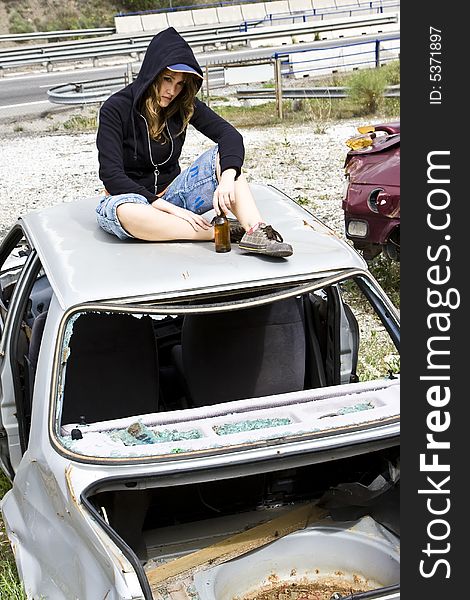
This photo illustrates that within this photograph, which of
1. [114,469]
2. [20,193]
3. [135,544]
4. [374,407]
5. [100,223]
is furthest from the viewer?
[20,193]

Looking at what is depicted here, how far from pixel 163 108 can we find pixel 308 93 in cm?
1423

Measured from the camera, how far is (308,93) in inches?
714

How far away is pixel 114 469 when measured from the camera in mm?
2928

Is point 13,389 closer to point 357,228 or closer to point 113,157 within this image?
point 113,157

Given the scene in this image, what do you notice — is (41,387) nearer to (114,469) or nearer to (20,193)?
(114,469)

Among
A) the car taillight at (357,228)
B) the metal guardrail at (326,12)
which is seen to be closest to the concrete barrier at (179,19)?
the metal guardrail at (326,12)

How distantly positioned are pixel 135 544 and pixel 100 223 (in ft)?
4.60

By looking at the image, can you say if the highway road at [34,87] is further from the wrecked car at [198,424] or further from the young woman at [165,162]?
the wrecked car at [198,424]

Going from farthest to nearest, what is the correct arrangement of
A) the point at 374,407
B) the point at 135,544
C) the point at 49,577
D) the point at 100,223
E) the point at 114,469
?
the point at 100,223, the point at 135,544, the point at 374,407, the point at 49,577, the point at 114,469

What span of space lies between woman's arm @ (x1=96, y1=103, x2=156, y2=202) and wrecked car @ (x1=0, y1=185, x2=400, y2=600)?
22 centimetres

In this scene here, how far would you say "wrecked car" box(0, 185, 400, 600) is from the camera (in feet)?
9.96

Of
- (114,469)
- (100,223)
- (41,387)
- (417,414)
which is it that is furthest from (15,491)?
(417,414)

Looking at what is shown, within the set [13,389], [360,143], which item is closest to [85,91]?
[360,143]

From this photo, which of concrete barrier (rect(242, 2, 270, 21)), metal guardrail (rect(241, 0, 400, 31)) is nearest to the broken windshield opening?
metal guardrail (rect(241, 0, 400, 31))
